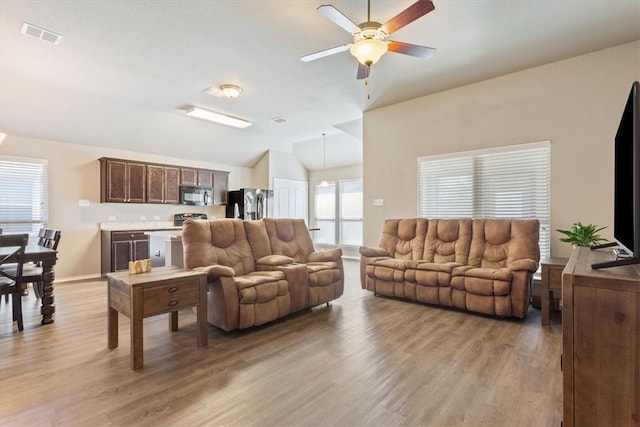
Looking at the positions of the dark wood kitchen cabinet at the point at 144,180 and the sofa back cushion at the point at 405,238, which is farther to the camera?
the dark wood kitchen cabinet at the point at 144,180

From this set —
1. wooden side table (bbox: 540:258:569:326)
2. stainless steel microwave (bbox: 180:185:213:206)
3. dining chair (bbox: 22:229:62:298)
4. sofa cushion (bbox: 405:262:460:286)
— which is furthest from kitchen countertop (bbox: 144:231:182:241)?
wooden side table (bbox: 540:258:569:326)

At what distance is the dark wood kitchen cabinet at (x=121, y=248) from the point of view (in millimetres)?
5824

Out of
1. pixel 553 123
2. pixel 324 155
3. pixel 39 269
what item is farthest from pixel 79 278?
pixel 553 123

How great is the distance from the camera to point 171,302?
2578mm

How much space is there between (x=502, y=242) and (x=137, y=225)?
6445 millimetres

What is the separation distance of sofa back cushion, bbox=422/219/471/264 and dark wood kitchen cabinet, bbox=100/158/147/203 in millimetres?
5578

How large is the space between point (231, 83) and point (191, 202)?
3575 mm

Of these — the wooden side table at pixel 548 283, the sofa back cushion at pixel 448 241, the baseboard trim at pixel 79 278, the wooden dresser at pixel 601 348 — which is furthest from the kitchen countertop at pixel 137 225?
the wooden dresser at pixel 601 348

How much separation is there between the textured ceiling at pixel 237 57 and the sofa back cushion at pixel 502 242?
6.63 feet

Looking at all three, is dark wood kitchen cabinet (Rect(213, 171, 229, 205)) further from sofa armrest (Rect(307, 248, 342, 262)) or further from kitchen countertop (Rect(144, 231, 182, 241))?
sofa armrest (Rect(307, 248, 342, 262))

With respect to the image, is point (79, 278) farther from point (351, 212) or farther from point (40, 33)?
point (351, 212)

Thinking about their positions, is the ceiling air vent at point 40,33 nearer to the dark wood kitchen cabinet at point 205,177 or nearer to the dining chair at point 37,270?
the dining chair at point 37,270

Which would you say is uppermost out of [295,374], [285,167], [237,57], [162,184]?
[237,57]

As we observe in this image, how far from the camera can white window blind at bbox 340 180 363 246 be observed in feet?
27.8
